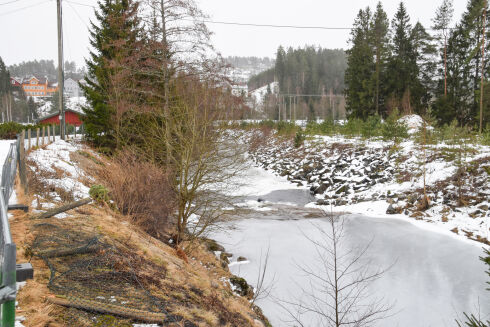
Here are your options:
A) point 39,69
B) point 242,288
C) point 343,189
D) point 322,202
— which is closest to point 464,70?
point 343,189

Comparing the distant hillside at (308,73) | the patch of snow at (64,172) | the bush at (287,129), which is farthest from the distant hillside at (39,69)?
the patch of snow at (64,172)

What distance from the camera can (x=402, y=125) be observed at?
21.6 m

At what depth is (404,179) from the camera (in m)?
18.7

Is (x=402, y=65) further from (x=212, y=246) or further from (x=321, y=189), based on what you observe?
(x=212, y=246)

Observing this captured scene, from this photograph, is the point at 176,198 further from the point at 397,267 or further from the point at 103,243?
the point at 397,267

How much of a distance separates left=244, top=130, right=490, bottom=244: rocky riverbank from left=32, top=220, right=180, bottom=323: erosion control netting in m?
10.8

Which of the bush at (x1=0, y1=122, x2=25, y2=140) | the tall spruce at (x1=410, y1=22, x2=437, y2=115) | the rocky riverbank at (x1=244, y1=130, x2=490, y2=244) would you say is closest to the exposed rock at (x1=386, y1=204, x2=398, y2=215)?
the rocky riverbank at (x1=244, y1=130, x2=490, y2=244)

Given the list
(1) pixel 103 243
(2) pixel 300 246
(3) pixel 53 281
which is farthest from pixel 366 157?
(3) pixel 53 281

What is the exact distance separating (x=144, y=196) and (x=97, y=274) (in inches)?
213

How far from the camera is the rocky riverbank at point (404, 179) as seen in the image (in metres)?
14.5

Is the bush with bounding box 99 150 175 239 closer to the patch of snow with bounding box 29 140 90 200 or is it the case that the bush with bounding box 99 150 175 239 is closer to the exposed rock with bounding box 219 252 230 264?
the patch of snow with bounding box 29 140 90 200

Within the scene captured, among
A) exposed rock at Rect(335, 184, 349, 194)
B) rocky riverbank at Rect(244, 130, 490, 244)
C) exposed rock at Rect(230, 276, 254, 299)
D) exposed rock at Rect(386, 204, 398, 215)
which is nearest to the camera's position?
exposed rock at Rect(230, 276, 254, 299)

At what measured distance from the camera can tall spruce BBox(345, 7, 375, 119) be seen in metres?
37.3

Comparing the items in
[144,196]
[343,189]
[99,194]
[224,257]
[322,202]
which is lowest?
[224,257]
